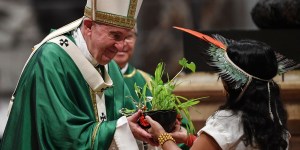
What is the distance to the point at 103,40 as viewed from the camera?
4867mm

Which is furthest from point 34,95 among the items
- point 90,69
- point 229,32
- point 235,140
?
point 229,32

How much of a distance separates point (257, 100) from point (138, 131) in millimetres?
632

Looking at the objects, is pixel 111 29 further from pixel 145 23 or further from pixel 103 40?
pixel 145 23

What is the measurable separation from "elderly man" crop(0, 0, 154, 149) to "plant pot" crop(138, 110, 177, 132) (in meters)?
0.04

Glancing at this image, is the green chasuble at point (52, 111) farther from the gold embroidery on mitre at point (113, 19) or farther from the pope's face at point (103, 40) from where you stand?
the gold embroidery on mitre at point (113, 19)

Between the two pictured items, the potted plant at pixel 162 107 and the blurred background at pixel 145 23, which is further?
the blurred background at pixel 145 23

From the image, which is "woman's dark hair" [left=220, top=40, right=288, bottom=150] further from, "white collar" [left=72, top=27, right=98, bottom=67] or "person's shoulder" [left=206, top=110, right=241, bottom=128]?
"white collar" [left=72, top=27, right=98, bottom=67]

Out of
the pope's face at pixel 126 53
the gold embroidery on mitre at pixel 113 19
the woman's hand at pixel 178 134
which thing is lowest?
the woman's hand at pixel 178 134

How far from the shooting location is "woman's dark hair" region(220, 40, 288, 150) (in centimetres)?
443

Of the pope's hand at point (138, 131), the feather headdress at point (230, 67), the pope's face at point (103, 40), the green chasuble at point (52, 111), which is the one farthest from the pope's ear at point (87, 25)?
the feather headdress at point (230, 67)

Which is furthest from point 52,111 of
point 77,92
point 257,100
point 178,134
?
point 257,100

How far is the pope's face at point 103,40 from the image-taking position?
487cm

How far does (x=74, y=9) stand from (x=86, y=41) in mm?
3055

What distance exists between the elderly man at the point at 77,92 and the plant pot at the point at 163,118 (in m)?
0.04
